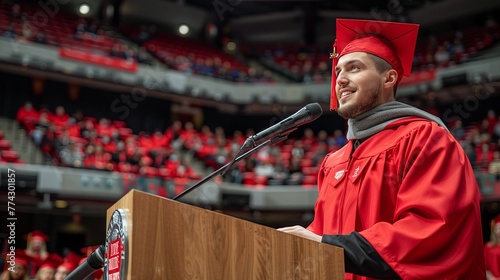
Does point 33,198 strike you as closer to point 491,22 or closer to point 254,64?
point 254,64

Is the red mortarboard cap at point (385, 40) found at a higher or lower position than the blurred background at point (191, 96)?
lower

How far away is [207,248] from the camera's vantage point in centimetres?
150

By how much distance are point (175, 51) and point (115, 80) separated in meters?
4.77

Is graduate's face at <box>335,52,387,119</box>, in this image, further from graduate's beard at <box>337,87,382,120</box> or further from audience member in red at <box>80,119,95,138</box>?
audience member in red at <box>80,119,95,138</box>

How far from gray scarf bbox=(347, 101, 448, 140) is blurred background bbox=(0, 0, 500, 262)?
6655 mm

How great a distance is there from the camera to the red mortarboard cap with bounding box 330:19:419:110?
2299mm

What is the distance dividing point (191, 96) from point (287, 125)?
51.7 feet

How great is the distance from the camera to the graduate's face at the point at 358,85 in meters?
2.22

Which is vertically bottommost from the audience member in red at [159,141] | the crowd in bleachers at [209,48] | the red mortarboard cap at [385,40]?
the red mortarboard cap at [385,40]

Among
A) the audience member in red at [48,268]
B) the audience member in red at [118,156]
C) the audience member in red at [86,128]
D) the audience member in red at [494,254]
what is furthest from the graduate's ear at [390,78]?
the audience member in red at [86,128]

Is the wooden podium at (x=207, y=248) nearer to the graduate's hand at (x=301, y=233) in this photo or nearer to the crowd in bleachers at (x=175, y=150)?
the graduate's hand at (x=301, y=233)

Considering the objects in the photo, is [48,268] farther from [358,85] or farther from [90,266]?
[358,85]

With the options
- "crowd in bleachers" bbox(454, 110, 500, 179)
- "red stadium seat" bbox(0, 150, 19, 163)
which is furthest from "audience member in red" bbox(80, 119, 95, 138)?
"crowd in bleachers" bbox(454, 110, 500, 179)

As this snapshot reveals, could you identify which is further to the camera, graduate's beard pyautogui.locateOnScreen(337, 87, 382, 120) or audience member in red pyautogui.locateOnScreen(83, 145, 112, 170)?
audience member in red pyautogui.locateOnScreen(83, 145, 112, 170)
